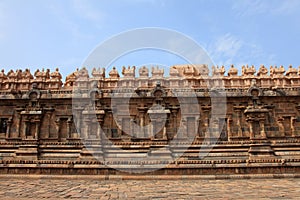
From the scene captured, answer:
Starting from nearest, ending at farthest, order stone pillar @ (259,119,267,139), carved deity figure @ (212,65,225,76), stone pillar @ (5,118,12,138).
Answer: stone pillar @ (259,119,267,139), stone pillar @ (5,118,12,138), carved deity figure @ (212,65,225,76)

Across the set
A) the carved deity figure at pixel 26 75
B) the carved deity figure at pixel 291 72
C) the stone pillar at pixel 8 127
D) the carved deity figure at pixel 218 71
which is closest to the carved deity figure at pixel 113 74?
→ the carved deity figure at pixel 26 75

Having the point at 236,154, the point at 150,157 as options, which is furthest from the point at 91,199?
the point at 236,154

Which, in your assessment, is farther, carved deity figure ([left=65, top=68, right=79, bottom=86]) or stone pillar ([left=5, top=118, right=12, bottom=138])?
carved deity figure ([left=65, top=68, right=79, bottom=86])

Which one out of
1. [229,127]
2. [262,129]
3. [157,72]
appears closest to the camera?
[262,129]

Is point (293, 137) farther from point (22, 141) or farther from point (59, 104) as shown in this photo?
point (22, 141)

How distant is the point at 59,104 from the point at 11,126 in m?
3.89

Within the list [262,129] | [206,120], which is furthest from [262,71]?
[262,129]

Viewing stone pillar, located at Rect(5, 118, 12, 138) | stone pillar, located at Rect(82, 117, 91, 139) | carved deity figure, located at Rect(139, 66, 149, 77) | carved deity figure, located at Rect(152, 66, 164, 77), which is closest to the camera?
stone pillar, located at Rect(82, 117, 91, 139)

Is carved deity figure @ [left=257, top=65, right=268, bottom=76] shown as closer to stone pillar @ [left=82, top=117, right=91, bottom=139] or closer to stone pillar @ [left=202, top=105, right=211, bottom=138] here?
stone pillar @ [left=202, top=105, right=211, bottom=138]

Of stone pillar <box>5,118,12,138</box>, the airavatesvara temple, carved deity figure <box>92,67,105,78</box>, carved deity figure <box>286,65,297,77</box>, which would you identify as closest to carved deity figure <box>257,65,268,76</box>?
carved deity figure <box>286,65,297,77</box>

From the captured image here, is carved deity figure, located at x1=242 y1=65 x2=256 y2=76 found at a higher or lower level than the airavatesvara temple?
higher

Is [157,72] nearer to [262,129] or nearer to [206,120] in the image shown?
[206,120]

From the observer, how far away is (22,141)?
18.6m

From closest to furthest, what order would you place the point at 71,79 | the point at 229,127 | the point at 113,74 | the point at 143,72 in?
the point at 229,127 < the point at 143,72 < the point at 113,74 < the point at 71,79
